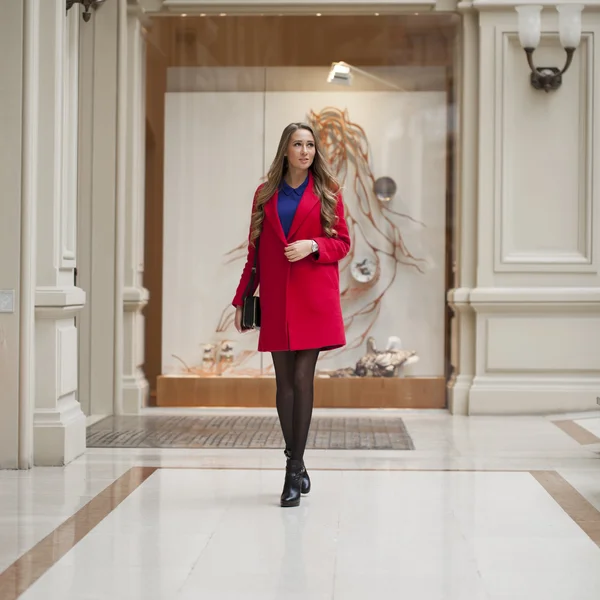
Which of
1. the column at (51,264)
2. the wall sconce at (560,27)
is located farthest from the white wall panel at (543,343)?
the column at (51,264)

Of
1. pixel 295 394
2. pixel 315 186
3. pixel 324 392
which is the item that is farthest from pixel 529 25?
pixel 295 394

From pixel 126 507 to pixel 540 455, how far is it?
223cm

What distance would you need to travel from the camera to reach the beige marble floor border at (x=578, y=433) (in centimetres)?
559

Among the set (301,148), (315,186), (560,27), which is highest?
(560,27)

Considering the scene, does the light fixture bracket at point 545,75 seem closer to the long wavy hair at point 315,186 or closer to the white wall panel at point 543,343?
the white wall panel at point 543,343

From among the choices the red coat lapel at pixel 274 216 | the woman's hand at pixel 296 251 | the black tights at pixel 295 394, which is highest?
the red coat lapel at pixel 274 216

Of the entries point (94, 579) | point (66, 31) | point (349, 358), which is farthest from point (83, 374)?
point (94, 579)

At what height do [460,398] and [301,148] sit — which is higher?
[301,148]

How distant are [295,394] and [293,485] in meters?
0.34

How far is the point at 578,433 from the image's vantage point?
19.3 ft

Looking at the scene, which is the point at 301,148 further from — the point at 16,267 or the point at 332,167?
the point at 332,167

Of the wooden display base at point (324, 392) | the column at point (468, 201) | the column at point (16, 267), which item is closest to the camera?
the column at point (16, 267)

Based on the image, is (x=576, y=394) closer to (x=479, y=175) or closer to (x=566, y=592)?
(x=479, y=175)

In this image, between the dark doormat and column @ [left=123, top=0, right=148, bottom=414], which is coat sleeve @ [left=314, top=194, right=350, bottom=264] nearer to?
the dark doormat
